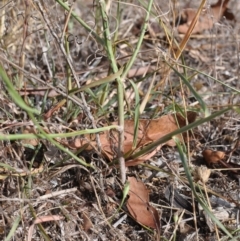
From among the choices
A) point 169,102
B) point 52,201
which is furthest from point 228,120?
point 52,201

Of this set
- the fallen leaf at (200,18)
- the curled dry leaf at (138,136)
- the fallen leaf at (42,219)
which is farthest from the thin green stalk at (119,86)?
the fallen leaf at (200,18)

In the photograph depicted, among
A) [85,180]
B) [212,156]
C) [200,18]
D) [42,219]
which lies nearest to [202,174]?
[212,156]

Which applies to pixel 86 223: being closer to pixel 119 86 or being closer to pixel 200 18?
pixel 119 86

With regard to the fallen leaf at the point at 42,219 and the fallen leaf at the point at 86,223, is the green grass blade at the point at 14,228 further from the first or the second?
the fallen leaf at the point at 86,223

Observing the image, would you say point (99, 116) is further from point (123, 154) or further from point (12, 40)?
point (12, 40)

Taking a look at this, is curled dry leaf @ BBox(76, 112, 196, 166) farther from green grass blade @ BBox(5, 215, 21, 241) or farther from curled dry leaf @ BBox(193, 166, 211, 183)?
green grass blade @ BBox(5, 215, 21, 241)

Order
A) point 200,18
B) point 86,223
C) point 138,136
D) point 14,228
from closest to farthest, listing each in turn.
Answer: point 14,228, point 86,223, point 138,136, point 200,18

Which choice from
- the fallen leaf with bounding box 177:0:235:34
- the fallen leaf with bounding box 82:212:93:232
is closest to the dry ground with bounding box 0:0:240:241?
the fallen leaf with bounding box 82:212:93:232
